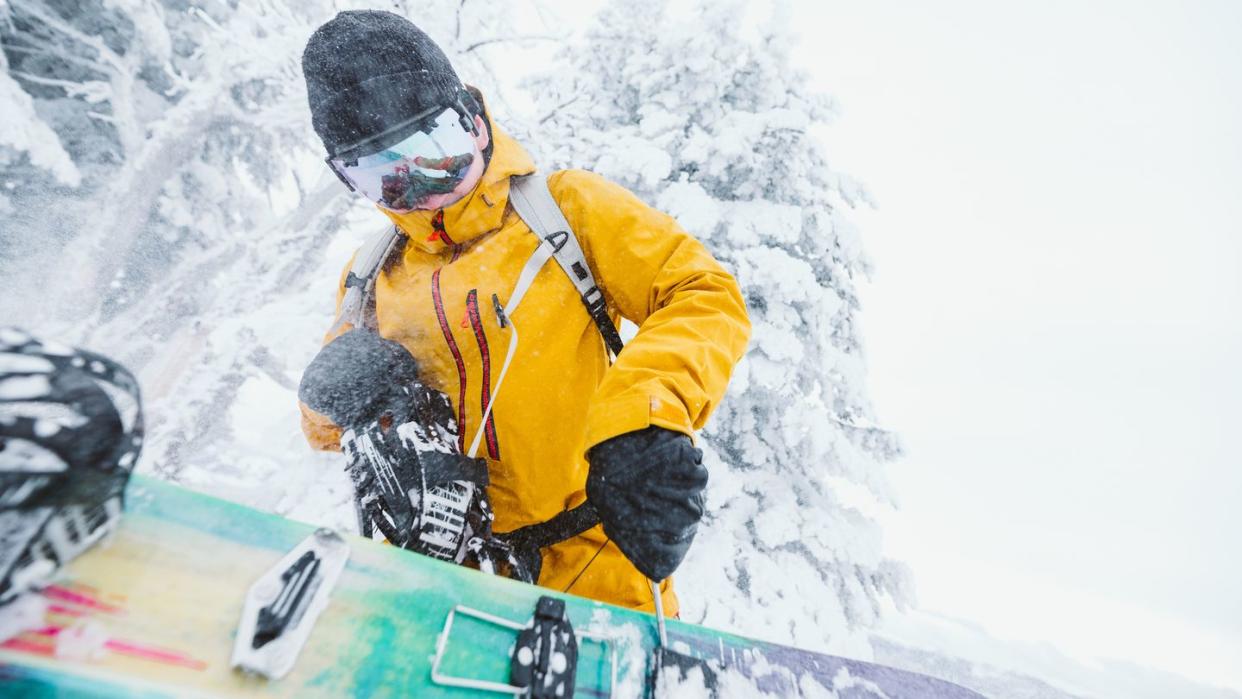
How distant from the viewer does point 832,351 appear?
6.05 meters

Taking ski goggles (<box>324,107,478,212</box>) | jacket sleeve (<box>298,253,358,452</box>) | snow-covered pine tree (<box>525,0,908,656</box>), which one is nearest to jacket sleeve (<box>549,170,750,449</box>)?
ski goggles (<box>324,107,478,212</box>)

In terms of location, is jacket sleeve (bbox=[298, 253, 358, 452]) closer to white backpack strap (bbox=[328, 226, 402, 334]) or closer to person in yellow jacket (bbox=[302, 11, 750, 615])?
white backpack strap (bbox=[328, 226, 402, 334])

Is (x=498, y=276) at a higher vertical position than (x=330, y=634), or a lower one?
higher

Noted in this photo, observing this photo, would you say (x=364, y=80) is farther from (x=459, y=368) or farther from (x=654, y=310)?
(x=654, y=310)

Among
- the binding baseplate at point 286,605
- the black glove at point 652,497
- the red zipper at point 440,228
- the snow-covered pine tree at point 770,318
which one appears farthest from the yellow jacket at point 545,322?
the snow-covered pine tree at point 770,318

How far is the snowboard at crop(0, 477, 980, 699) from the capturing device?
75cm

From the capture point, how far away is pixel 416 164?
1.79m

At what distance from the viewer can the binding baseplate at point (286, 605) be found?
896mm

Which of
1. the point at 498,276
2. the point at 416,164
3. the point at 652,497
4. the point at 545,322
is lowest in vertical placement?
the point at 652,497

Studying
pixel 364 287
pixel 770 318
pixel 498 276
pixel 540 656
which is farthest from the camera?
pixel 770 318

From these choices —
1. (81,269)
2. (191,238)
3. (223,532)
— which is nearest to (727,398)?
(223,532)

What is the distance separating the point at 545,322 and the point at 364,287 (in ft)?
2.93

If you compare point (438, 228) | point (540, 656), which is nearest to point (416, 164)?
point (438, 228)

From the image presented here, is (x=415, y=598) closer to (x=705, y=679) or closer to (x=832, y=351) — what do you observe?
(x=705, y=679)
